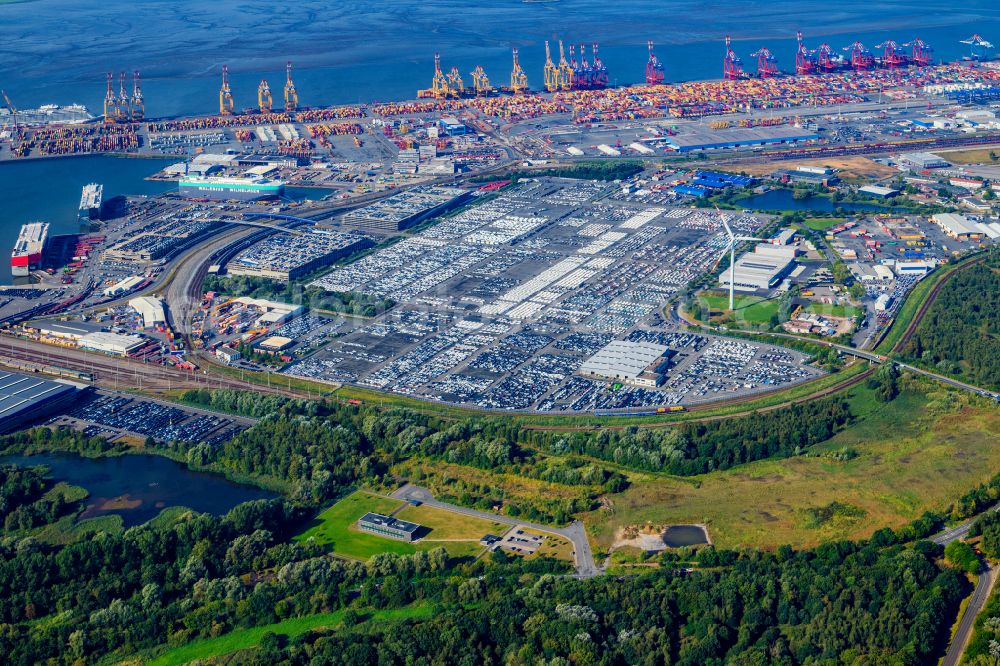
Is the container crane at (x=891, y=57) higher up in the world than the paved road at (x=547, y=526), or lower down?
higher up

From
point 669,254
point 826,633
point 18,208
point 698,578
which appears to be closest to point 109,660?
point 698,578

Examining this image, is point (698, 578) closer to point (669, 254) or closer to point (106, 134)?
point (669, 254)

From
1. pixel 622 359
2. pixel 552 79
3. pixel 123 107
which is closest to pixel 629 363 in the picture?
pixel 622 359

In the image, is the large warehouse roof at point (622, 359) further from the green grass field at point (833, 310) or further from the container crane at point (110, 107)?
the container crane at point (110, 107)

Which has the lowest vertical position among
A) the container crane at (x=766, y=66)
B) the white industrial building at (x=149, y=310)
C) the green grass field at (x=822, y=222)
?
the white industrial building at (x=149, y=310)

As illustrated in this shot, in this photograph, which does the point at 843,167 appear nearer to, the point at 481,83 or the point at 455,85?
the point at 481,83

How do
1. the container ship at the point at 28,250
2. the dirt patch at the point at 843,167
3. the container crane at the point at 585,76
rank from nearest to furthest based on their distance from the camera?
the container ship at the point at 28,250 → the dirt patch at the point at 843,167 → the container crane at the point at 585,76

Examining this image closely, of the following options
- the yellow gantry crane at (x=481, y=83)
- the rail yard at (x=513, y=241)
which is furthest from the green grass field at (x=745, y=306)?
the yellow gantry crane at (x=481, y=83)

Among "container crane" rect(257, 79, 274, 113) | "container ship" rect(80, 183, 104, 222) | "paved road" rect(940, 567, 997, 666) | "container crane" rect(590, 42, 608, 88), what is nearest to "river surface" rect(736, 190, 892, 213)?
"paved road" rect(940, 567, 997, 666)
